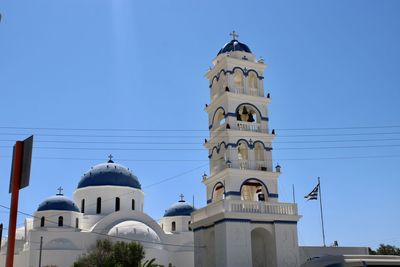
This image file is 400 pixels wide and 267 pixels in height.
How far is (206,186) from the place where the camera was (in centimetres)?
2938

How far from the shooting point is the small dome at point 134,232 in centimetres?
4156

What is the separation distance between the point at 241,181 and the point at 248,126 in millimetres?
3560

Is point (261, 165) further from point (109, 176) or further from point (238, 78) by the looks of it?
point (109, 176)

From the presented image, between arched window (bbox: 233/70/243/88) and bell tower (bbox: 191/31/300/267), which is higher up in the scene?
arched window (bbox: 233/70/243/88)

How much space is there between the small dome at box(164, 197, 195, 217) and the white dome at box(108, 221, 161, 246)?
7.29m

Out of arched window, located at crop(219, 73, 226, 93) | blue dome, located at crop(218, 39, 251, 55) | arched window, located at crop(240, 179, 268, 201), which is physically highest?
blue dome, located at crop(218, 39, 251, 55)

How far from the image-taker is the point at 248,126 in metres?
28.9

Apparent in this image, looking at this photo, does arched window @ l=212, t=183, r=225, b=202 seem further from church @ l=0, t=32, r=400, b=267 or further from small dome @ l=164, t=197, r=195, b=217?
small dome @ l=164, t=197, r=195, b=217

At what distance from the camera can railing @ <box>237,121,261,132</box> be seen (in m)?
28.6

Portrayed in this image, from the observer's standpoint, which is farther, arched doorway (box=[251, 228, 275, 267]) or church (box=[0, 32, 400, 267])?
arched doorway (box=[251, 228, 275, 267])

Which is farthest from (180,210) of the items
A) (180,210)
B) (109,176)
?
(109,176)

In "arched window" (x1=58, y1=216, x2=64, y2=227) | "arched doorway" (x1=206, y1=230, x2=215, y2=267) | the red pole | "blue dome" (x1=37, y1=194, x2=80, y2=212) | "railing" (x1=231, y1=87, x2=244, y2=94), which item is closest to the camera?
the red pole

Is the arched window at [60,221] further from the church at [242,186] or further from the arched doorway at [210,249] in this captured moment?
the arched doorway at [210,249]

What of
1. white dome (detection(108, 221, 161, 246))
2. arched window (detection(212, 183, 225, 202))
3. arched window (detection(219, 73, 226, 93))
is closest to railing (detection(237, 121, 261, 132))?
arched window (detection(219, 73, 226, 93))
